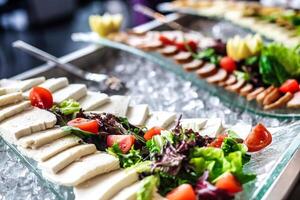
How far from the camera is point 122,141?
2.03 meters

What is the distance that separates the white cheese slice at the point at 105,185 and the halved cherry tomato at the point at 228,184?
0.32m

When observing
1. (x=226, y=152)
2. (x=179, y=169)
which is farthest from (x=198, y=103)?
(x=179, y=169)

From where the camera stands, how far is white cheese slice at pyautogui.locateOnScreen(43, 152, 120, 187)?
1.76 metres

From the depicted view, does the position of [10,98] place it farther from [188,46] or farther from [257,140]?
[188,46]

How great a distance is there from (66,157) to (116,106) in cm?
65

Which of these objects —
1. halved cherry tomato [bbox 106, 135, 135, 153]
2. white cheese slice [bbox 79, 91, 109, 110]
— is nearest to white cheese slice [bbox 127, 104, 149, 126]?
white cheese slice [bbox 79, 91, 109, 110]

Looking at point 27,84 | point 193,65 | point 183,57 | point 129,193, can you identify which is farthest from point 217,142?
point 183,57

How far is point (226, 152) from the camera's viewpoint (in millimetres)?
1919

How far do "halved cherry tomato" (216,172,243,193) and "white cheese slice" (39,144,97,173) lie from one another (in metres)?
0.57

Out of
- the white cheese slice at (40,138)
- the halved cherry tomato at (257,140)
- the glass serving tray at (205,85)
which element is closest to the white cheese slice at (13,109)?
the white cheese slice at (40,138)

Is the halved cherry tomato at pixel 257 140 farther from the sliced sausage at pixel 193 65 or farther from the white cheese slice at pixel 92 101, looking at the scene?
the sliced sausage at pixel 193 65

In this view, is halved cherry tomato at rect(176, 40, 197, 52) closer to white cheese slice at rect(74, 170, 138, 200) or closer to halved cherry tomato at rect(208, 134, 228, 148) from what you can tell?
halved cherry tomato at rect(208, 134, 228, 148)

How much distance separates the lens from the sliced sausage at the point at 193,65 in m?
3.24

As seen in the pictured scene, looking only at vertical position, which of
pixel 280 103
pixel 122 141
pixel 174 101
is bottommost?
pixel 174 101
